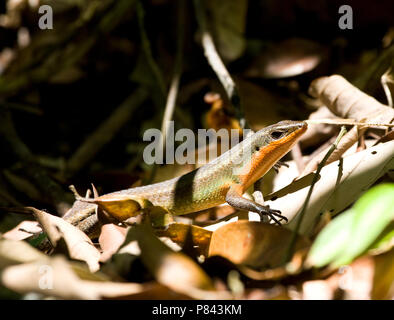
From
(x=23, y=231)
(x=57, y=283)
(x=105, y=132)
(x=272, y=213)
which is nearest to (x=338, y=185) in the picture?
(x=272, y=213)

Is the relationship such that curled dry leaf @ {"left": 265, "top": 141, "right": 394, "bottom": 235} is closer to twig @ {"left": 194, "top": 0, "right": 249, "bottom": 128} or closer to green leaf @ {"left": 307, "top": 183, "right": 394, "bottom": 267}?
green leaf @ {"left": 307, "top": 183, "right": 394, "bottom": 267}

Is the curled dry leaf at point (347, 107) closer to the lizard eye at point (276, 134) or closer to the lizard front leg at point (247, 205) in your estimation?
the lizard eye at point (276, 134)

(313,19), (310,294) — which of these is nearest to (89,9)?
(313,19)

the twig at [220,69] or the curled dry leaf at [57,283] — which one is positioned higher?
the twig at [220,69]

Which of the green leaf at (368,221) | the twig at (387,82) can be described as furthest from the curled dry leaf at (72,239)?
the twig at (387,82)

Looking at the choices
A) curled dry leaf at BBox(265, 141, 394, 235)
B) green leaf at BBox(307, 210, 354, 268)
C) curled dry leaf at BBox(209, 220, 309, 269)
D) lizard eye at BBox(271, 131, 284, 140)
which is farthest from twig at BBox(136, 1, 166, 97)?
green leaf at BBox(307, 210, 354, 268)

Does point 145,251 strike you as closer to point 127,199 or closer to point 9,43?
point 127,199

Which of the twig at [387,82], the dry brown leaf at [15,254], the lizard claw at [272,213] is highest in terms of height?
the twig at [387,82]

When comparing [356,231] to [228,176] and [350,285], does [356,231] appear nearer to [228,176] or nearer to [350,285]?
[350,285]
